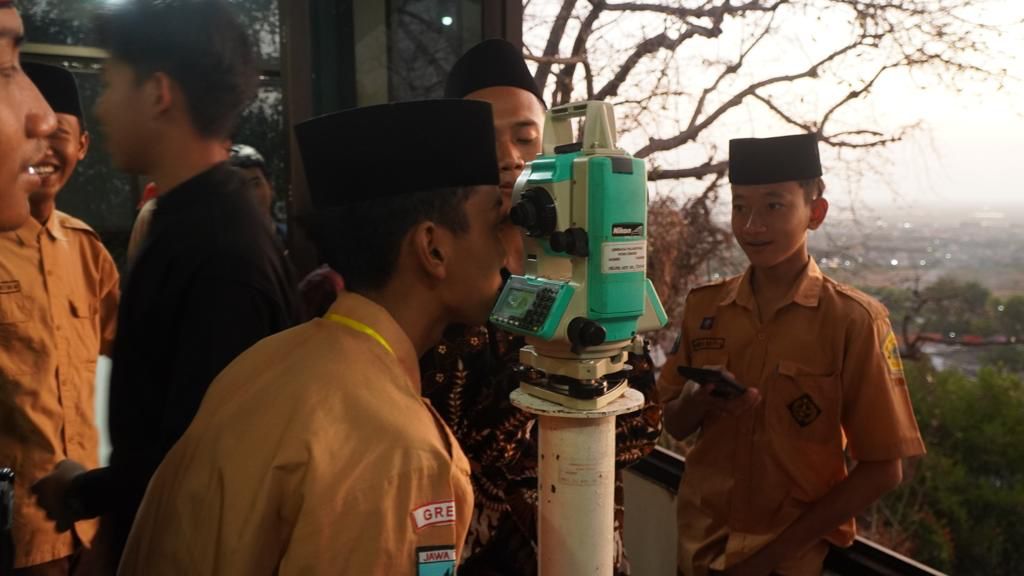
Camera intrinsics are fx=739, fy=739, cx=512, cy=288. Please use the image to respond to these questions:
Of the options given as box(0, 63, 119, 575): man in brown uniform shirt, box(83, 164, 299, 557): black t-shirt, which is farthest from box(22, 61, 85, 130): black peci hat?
box(83, 164, 299, 557): black t-shirt

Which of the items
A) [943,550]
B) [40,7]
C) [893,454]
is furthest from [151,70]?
[943,550]

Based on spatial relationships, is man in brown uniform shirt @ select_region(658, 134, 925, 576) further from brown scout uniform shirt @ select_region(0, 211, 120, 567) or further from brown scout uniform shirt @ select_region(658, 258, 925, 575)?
brown scout uniform shirt @ select_region(0, 211, 120, 567)

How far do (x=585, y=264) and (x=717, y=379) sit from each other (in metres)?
0.79

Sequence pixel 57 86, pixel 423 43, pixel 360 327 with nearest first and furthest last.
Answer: pixel 360 327 → pixel 57 86 → pixel 423 43

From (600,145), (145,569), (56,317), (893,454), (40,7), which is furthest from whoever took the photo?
(40,7)

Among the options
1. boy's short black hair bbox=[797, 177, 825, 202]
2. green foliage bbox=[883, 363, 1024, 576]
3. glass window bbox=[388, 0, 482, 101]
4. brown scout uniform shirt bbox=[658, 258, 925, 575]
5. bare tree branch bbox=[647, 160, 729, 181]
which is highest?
glass window bbox=[388, 0, 482, 101]

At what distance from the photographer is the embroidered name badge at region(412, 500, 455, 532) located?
85 cm

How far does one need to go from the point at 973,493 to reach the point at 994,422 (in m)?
0.31

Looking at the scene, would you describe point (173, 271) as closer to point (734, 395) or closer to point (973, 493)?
point (734, 395)

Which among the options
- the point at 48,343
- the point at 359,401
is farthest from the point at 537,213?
the point at 48,343

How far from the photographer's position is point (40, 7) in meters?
2.46

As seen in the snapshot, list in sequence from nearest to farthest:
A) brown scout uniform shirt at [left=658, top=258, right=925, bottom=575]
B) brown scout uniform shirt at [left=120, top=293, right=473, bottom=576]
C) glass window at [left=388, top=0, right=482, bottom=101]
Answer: brown scout uniform shirt at [left=120, top=293, right=473, bottom=576] < brown scout uniform shirt at [left=658, top=258, right=925, bottom=575] < glass window at [left=388, top=0, right=482, bottom=101]

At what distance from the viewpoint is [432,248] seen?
1130 millimetres

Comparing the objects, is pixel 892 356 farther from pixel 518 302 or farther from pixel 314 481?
pixel 314 481
